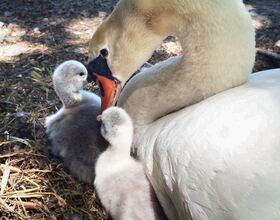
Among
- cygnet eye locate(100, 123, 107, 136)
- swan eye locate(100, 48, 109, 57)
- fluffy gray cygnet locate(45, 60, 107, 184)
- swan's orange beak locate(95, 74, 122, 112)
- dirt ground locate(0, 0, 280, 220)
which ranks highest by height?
swan eye locate(100, 48, 109, 57)

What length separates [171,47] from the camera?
349 cm

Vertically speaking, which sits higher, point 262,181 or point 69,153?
point 262,181

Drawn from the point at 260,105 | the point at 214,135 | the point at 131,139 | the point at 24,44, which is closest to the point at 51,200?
the point at 131,139

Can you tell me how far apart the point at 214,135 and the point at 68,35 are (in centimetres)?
Result: 219

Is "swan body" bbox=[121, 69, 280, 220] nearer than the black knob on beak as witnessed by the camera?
Yes

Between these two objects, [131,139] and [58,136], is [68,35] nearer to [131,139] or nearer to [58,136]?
[58,136]

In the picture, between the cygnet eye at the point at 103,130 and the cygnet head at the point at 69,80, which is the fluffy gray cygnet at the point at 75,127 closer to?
the cygnet head at the point at 69,80

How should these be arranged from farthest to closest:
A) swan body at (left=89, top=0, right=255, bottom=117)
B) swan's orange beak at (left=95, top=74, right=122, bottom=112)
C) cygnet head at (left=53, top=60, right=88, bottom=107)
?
cygnet head at (left=53, top=60, right=88, bottom=107) < swan's orange beak at (left=95, top=74, right=122, bottom=112) < swan body at (left=89, top=0, right=255, bottom=117)

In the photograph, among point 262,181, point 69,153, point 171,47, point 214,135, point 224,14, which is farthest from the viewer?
point 171,47

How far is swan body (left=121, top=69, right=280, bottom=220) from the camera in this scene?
1560 millimetres

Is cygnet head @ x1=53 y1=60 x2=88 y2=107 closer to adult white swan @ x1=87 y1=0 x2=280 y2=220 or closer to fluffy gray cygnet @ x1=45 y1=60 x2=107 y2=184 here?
fluffy gray cygnet @ x1=45 y1=60 x2=107 y2=184

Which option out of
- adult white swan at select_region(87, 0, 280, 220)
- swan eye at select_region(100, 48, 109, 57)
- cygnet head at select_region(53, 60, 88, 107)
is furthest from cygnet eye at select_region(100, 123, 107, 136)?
cygnet head at select_region(53, 60, 88, 107)

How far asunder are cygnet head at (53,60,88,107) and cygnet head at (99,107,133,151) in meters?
0.44

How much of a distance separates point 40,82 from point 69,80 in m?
0.58
